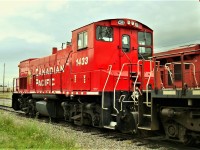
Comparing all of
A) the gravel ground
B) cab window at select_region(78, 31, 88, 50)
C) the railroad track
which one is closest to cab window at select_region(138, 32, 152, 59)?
cab window at select_region(78, 31, 88, 50)

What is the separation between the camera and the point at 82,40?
12.0 meters

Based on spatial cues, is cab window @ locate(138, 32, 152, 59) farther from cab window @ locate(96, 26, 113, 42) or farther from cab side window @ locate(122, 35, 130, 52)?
cab window @ locate(96, 26, 113, 42)

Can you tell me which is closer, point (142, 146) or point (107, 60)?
point (142, 146)

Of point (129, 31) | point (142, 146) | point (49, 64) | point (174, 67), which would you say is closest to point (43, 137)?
point (142, 146)

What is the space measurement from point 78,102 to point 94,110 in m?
1.33

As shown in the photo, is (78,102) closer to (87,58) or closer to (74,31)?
(87,58)

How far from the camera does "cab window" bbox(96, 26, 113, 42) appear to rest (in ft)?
37.4

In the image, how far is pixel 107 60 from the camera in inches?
455

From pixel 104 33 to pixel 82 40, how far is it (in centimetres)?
99

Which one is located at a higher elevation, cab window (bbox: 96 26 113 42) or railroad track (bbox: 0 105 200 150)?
cab window (bbox: 96 26 113 42)

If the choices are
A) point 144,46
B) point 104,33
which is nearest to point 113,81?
point 104,33

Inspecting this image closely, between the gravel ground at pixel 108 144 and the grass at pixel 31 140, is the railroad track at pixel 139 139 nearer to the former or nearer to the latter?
the gravel ground at pixel 108 144

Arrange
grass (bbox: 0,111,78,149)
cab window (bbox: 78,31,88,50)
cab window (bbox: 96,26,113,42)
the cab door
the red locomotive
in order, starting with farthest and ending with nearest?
the cab door, cab window (bbox: 78,31,88,50), cab window (bbox: 96,26,113,42), the red locomotive, grass (bbox: 0,111,78,149)

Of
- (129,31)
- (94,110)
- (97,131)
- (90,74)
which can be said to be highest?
(129,31)
